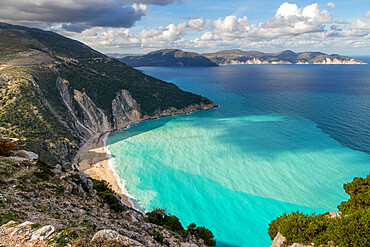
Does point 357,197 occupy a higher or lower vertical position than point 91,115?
higher

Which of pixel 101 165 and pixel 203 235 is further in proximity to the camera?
pixel 101 165

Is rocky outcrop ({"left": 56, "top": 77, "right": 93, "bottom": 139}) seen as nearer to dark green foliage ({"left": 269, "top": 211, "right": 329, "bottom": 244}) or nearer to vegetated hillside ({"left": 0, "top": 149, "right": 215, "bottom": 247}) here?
vegetated hillside ({"left": 0, "top": 149, "right": 215, "bottom": 247})

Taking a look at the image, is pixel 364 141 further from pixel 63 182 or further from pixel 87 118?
pixel 87 118

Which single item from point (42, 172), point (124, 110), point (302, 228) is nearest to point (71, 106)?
point (124, 110)

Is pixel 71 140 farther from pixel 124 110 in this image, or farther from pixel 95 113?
pixel 124 110

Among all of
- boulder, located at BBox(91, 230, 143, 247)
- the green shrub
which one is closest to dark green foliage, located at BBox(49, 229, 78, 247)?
boulder, located at BBox(91, 230, 143, 247)

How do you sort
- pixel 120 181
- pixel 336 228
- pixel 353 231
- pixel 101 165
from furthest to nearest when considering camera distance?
pixel 101 165
pixel 120 181
pixel 336 228
pixel 353 231

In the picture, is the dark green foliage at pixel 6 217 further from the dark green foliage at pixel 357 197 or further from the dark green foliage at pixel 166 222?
the dark green foliage at pixel 357 197
